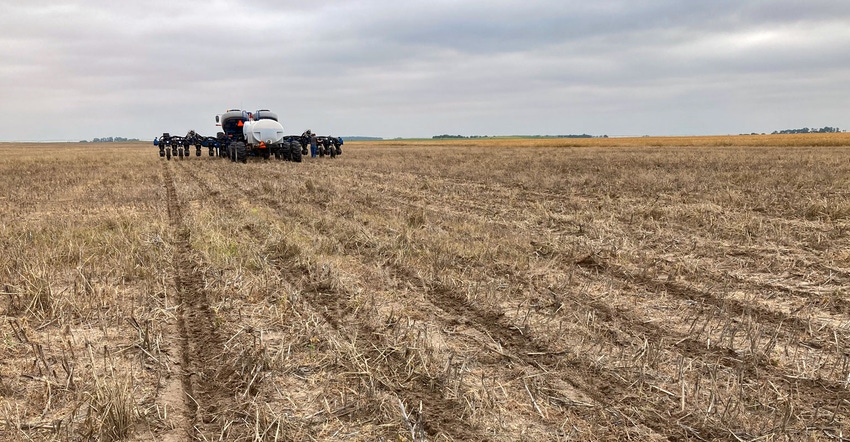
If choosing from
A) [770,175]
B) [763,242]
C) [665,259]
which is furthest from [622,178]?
[665,259]

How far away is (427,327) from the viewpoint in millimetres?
4684

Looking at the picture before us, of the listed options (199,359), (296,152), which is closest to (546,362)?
(199,359)

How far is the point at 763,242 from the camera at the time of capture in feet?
25.6

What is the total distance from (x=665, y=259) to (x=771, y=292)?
1.56m

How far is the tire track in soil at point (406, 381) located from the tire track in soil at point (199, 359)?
99 centimetres

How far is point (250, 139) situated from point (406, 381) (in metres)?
27.8

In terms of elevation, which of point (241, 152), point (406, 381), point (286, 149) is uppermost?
point (286, 149)

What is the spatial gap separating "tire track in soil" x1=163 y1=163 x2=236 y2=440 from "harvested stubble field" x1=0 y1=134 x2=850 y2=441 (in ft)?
0.08

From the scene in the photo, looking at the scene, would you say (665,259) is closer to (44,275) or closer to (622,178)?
(44,275)

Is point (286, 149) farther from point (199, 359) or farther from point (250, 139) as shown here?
point (199, 359)

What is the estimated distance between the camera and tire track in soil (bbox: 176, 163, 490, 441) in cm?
312

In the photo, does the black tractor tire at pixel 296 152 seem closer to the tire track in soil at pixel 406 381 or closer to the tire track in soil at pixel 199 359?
the tire track in soil at pixel 199 359

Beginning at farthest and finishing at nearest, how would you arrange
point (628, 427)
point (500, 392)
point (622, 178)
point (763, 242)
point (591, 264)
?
point (622, 178), point (763, 242), point (591, 264), point (500, 392), point (628, 427)

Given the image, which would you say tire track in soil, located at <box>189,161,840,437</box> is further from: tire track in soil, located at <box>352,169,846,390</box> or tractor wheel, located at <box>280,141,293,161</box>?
tractor wheel, located at <box>280,141,293,161</box>
